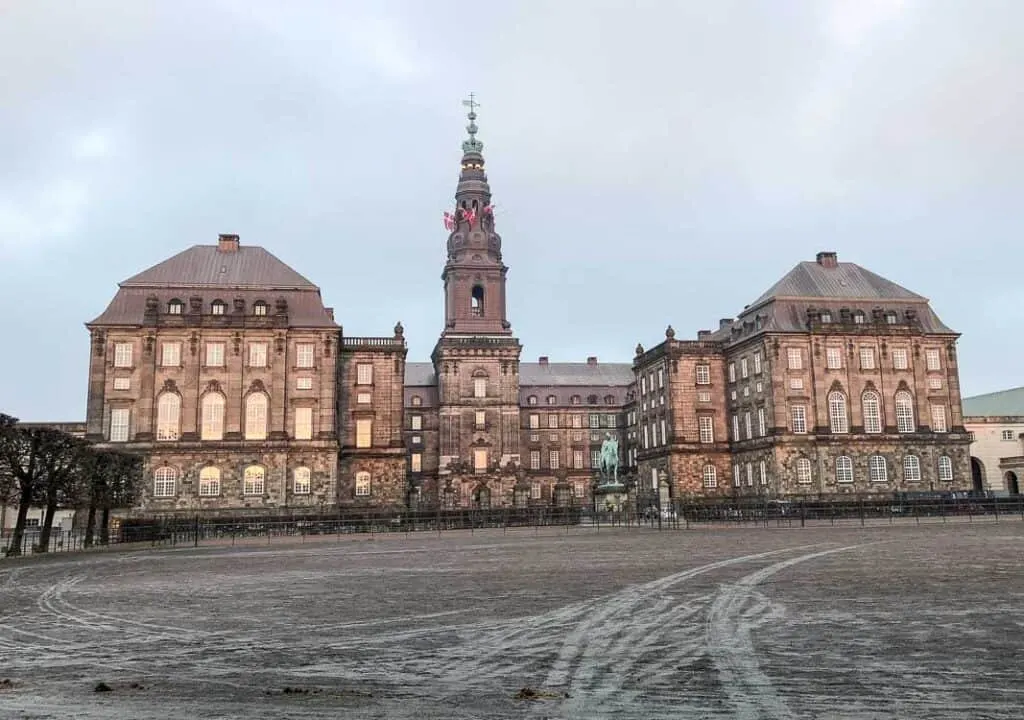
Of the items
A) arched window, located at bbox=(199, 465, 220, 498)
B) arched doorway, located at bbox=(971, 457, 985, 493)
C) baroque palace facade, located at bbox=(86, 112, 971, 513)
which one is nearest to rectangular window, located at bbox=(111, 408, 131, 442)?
baroque palace facade, located at bbox=(86, 112, 971, 513)

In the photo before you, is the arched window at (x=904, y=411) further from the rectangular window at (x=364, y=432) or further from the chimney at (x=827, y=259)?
the rectangular window at (x=364, y=432)

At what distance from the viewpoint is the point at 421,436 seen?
10094 centimetres

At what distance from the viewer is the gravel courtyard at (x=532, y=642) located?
7.57 m

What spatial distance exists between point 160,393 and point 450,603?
5682 centimetres

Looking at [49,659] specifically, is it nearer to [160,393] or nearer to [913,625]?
[913,625]

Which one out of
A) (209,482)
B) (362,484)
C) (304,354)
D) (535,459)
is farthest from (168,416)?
(535,459)

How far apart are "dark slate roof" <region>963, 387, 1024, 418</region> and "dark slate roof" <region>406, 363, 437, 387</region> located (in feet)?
190

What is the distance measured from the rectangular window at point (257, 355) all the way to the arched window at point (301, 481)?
848cm

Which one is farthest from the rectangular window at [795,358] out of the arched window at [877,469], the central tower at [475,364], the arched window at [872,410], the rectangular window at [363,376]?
the rectangular window at [363,376]

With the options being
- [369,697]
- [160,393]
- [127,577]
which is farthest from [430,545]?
[160,393]

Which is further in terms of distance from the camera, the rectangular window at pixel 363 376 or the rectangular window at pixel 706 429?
the rectangular window at pixel 706 429

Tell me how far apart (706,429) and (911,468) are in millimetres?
17196

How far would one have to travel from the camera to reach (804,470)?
7188 centimetres

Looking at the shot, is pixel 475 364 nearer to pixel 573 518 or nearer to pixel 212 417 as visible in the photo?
pixel 212 417
